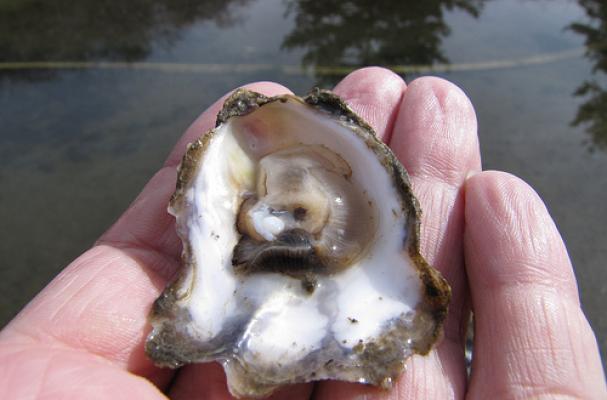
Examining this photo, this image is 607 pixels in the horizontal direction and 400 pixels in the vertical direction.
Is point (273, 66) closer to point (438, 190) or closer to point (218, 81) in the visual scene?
point (218, 81)

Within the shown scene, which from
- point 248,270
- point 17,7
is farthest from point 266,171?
point 17,7

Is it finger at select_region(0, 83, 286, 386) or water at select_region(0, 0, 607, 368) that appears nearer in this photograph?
finger at select_region(0, 83, 286, 386)

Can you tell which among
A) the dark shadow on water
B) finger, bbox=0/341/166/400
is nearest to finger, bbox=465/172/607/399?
finger, bbox=0/341/166/400

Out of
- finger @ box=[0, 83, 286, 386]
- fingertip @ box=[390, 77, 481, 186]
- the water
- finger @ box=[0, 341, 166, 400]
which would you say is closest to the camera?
finger @ box=[0, 341, 166, 400]

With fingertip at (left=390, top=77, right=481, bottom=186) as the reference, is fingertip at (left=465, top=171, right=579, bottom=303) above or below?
below

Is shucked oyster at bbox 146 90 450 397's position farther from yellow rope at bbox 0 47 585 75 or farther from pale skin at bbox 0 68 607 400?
yellow rope at bbox 0 47 585 75

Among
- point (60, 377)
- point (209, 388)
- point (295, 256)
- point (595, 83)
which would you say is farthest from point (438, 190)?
point (595, 83)

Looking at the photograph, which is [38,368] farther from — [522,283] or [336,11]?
[336,11]
